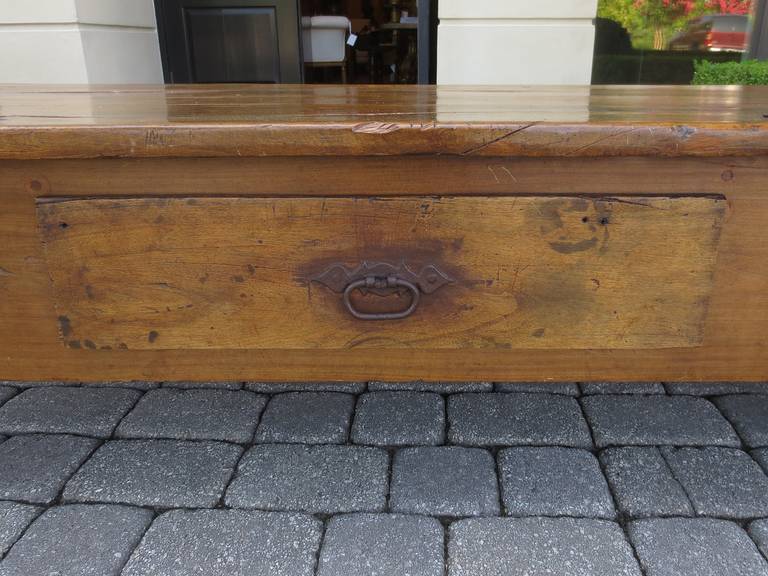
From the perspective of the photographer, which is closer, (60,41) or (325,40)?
(60,41)

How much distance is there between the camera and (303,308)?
100 centimetres

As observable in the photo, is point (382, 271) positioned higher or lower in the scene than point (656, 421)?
higher

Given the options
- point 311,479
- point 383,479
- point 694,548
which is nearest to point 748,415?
point 694,548

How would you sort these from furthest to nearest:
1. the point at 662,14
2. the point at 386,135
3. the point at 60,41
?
the point at 662,14, the point at 60,41, the point at 386,135

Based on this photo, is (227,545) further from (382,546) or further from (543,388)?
(543,388)

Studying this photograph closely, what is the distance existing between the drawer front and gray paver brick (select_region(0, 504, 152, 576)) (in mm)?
364

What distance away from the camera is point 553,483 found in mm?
1266

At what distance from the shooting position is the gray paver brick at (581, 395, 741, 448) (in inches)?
55.5

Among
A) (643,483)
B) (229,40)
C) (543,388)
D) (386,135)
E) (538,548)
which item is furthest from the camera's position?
(229,40)

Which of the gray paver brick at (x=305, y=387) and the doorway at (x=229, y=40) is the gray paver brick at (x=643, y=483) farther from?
the doorway at (x=229, y=40)

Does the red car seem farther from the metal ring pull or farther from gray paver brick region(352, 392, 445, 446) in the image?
the metal ring pull

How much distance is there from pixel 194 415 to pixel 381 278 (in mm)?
771

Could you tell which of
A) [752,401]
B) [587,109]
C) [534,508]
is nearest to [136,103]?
[587,109]

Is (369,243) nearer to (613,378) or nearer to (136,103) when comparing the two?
(613,378)
